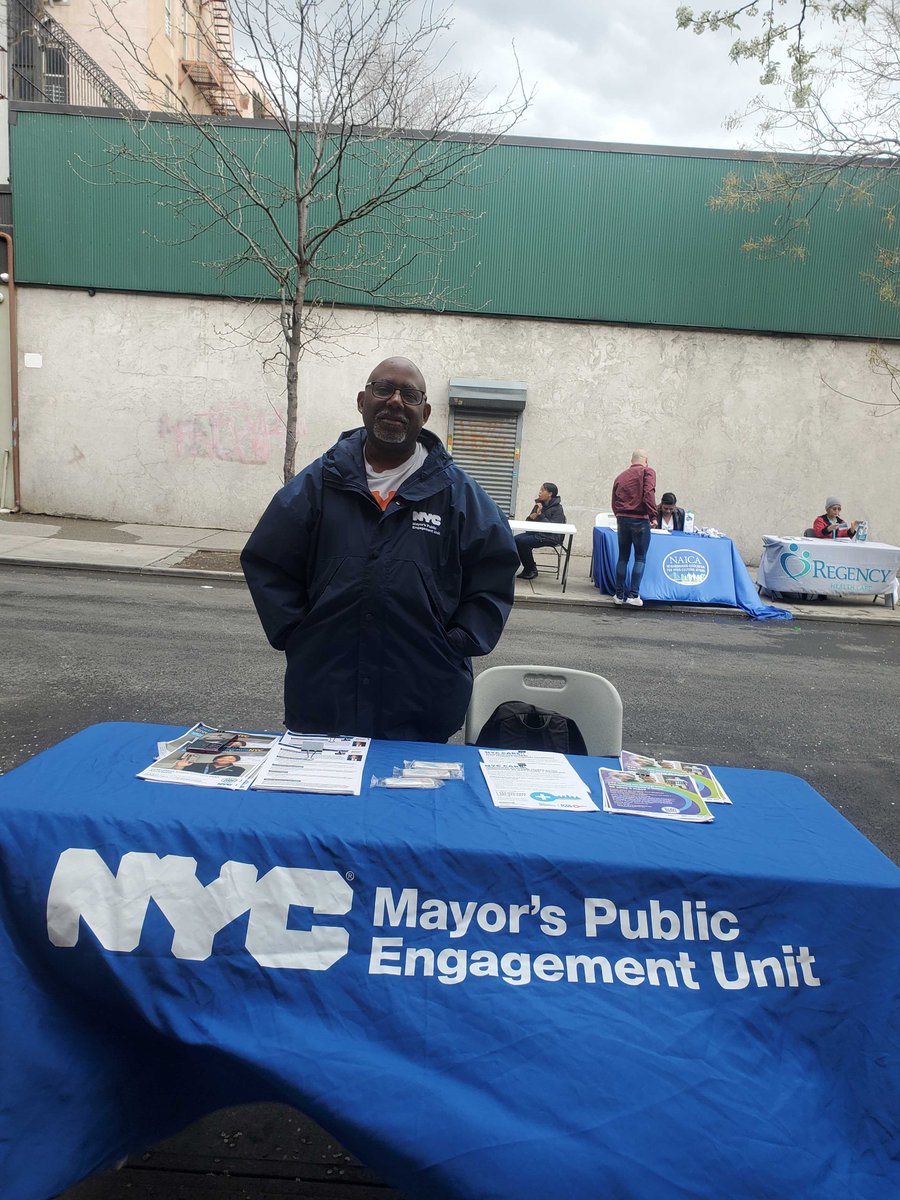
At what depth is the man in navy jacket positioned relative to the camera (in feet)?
9.41

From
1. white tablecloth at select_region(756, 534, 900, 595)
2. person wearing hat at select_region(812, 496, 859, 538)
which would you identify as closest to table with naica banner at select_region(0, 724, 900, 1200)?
white tablecloth at select_region(756, 534, 900, 595)

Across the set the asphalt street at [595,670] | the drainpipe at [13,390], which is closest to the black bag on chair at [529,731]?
the asphalt street at [595,670]

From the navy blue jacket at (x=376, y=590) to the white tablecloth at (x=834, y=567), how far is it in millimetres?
11535

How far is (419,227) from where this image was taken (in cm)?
1659

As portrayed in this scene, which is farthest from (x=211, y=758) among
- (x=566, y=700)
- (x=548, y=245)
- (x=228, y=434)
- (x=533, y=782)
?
(x=548, y=245)

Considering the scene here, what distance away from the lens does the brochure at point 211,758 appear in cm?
235

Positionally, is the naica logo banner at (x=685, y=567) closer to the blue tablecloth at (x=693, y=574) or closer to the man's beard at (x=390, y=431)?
the blue tablecloth at (x=693, y=574)

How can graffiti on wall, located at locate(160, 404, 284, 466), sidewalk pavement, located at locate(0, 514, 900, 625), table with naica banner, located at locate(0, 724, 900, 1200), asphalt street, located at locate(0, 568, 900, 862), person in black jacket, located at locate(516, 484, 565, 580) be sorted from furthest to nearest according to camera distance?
graffiti on wall, located at locate(160, 404, 284, 466) < person in black jacket, located at locate(516, 484, 565, 580) < sidewalk pavement, located at locate(0, 514, 900, 625) < asphalt street, located at locate(0, 568, 900, 862) < table with naica banner, located at locate(0, 724, 900, 1200)

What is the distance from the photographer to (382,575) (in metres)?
2.85

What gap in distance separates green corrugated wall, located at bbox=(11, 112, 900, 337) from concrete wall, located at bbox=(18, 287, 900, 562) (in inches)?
17.6

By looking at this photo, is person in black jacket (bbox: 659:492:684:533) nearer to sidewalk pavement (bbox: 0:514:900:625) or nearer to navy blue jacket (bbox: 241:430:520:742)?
sidewalk pavement (bbox: 0:514:900:625)

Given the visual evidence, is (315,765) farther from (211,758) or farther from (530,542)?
(530,542)

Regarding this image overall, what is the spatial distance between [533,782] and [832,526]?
13.1m

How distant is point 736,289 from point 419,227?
606 cm
